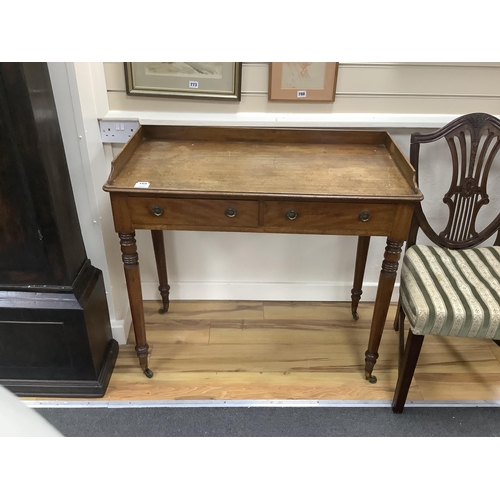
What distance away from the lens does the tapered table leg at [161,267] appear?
77.2 inches

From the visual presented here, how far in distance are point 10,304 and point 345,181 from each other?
3.98 ft

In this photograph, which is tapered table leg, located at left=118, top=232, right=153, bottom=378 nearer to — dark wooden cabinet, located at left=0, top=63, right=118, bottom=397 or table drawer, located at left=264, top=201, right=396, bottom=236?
dark wooden cabinet, located at left=0, top=63, right=118, bottom=397

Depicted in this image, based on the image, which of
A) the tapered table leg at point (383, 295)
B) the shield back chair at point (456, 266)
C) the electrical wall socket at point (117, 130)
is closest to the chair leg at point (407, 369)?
the shield back chair at point (456, 266)

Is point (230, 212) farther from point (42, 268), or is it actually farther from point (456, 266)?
point (456, 266)

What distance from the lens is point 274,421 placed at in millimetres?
1666

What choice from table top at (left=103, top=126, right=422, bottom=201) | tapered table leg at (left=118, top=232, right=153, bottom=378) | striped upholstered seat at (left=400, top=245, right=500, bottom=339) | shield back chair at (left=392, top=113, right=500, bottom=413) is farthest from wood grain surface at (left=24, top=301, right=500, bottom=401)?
table top at (left=103, top=126, right=422, bottom=201)

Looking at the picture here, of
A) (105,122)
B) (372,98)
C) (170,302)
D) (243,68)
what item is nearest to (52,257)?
(105,122)

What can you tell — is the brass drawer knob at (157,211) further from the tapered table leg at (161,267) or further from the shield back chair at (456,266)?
the shield back chair at (456,266)

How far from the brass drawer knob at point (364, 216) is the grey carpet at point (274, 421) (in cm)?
77

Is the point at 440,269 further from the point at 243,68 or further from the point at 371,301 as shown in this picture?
the point at 243,68

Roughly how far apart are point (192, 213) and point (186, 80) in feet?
1.96

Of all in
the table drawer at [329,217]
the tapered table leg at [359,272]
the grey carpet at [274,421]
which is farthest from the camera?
the tapered table leg at [359,272]

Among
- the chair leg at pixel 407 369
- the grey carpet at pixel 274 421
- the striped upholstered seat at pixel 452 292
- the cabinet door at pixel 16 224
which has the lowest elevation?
the grey carpet at pixel 274 421

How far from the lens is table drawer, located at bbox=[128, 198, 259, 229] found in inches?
55.0
